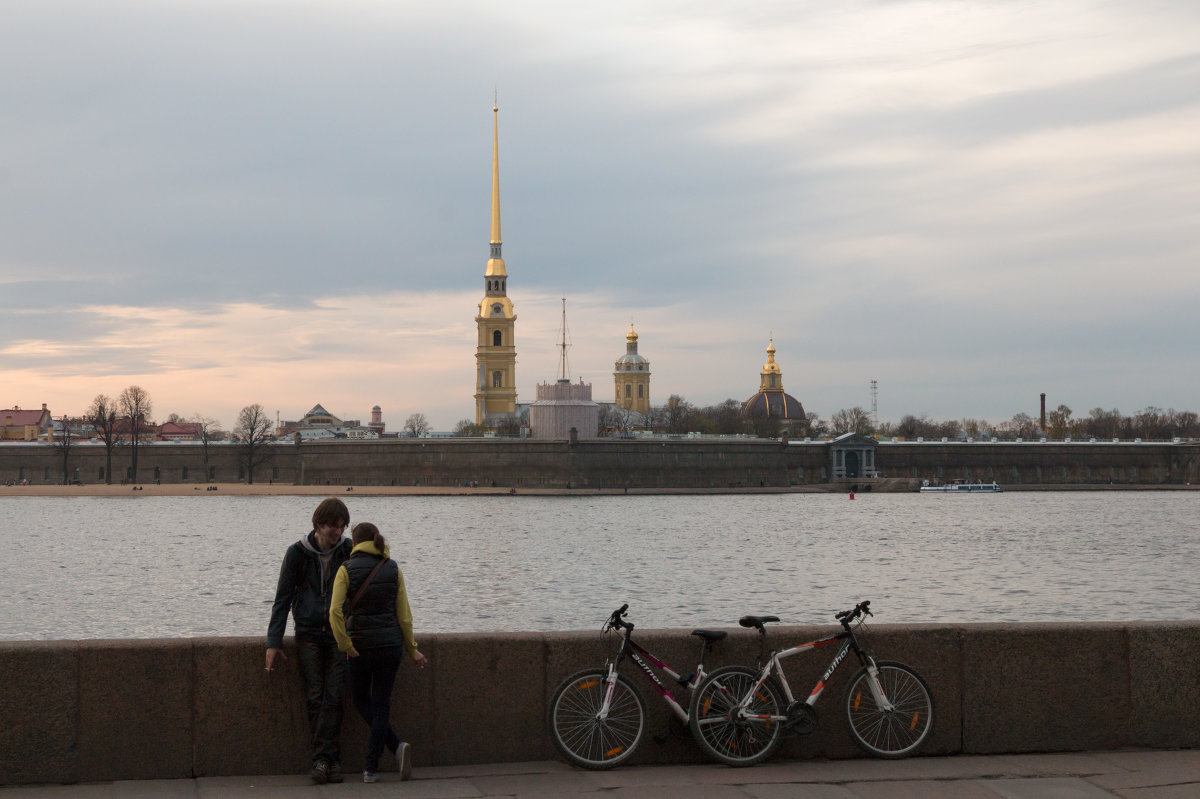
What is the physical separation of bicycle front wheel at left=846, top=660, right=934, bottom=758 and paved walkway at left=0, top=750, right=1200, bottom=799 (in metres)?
0.13

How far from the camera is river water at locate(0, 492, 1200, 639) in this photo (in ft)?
95.5

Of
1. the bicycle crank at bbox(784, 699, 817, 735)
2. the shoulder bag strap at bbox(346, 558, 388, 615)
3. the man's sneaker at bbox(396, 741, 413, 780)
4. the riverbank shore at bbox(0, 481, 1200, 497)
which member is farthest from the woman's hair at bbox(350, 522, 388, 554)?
the riverbank shore at bbox(0, 481, 1200, 497)

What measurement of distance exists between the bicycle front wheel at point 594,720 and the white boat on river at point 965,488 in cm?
11341

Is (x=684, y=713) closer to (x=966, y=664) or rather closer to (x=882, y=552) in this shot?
(x=966, y=664)

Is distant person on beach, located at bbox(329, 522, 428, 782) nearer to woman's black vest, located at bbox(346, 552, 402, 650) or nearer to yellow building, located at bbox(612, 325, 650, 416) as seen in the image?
woman's black vest, located at bbox(346, 552, 402, 650)

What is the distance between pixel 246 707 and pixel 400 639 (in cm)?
98

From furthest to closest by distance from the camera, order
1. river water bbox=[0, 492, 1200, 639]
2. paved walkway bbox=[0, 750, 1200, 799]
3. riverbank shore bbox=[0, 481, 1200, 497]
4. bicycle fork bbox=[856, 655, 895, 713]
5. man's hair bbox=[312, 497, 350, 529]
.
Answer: riverbank shore bbox=[0, 481, 1200, 497]
river water bbox=[0, 492, 1200, 639]
bicycle fork bbox=[856, 655, 895, 713]
man's hair bbox=[312, 497, 350, 529]
paved walkway bbox=[0, 750, 1200, 799]

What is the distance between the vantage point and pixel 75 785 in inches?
290

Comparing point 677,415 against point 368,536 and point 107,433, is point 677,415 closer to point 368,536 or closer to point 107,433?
point 107,433

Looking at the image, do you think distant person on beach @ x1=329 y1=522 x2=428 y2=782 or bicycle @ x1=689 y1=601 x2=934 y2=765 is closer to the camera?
distant person on beach @ x1=329 y1=522 x2=428 y2=782

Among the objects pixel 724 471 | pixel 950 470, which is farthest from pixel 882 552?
pixel 950 470

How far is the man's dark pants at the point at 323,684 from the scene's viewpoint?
24.5ft

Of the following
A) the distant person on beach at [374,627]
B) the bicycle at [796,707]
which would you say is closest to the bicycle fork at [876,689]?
the bicycle at [796,707]

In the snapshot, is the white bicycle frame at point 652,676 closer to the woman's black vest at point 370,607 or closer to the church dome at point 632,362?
the woman's black vest at point 370,607
